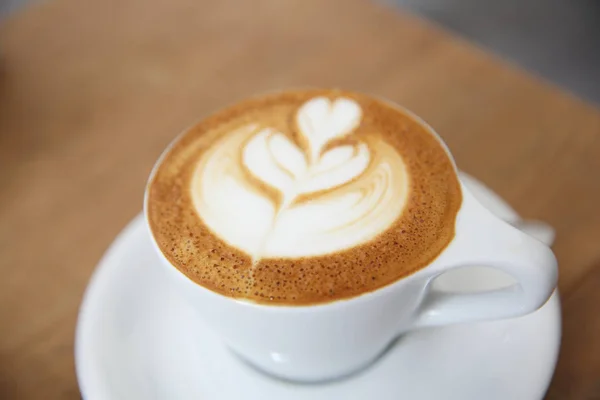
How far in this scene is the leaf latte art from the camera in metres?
0.56

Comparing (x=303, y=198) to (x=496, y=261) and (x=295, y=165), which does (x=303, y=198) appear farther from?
(x=496, y=261)

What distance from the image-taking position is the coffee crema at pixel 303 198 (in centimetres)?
53

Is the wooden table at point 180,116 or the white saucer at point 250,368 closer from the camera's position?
the white saucer at point 250,368

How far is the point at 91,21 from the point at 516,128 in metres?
0.80

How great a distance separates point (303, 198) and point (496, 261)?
0.19m

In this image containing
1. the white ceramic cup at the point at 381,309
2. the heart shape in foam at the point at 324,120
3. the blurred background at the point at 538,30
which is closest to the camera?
the white ceramic cup at the point at 381,309

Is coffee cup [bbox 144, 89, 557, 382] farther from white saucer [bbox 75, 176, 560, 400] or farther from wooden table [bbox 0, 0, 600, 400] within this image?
wooden table [bbox 0, 0, 600, 400]

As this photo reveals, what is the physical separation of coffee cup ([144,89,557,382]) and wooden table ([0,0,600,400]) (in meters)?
0.23

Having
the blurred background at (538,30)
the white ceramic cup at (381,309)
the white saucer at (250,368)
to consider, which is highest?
the white ceramic cup at (381,309)

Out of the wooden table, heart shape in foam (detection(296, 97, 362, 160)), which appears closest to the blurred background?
the wooden table

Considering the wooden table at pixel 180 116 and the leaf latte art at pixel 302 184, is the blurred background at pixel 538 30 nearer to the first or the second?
the wooden table at pixel 180 116

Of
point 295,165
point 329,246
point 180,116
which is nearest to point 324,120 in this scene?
point 295,165

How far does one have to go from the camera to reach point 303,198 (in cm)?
60

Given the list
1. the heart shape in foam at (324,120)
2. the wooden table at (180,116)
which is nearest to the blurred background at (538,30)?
the wooden table at (180,116)
